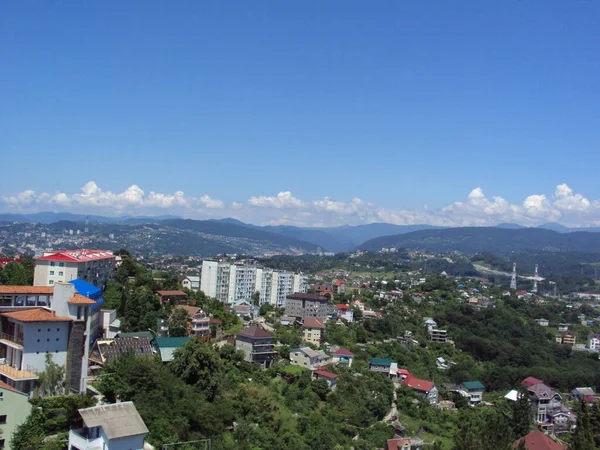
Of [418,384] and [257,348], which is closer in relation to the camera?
[257,348]

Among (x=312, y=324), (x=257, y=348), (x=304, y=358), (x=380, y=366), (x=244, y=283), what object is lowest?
(x=380, y=366)

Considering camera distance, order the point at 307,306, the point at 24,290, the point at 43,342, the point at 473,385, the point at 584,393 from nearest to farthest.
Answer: the point at 43,342 < the point at 24,290 < the point at 473,385 < the point at 584,393 < the point at 307,306

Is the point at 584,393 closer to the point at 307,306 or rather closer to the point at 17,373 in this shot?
the point at 307,306

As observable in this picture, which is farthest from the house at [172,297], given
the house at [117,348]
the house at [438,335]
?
the house at [438,335]

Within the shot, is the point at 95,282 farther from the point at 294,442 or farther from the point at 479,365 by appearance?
the point at 479,365

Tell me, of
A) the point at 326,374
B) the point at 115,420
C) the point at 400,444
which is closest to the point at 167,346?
the point at 115,420

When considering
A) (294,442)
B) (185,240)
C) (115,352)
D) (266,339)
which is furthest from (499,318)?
(185,240)

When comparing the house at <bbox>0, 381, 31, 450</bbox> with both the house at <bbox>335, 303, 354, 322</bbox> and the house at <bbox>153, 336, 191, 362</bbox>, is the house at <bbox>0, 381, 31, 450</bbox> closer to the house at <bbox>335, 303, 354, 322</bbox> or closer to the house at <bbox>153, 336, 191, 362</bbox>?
the house at <bbox>153, 336, 191, 362</bbox>
